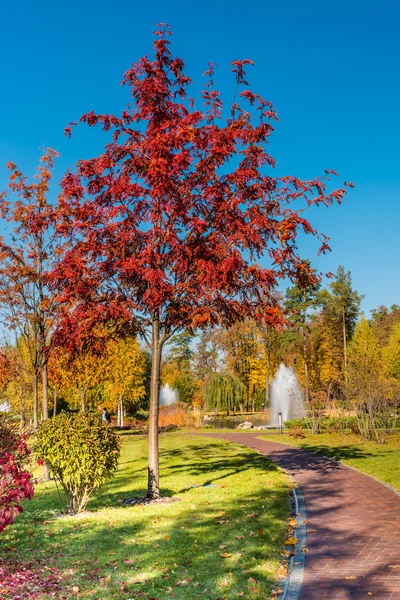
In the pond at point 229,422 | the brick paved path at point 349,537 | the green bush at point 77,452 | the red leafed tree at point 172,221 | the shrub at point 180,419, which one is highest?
the red leafed tree at point 172,221

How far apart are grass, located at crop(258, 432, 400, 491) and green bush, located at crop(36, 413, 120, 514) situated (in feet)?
20.2

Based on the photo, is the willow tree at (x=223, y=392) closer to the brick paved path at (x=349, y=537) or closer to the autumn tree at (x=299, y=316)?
the autumn tree at (x=299, y=316)

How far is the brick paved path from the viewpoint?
5.53m

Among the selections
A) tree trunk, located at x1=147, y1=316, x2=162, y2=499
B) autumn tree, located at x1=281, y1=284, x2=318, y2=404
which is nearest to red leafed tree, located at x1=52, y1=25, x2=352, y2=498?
tree trunk, located at x1=147, y1=316, x2=162, y2=499

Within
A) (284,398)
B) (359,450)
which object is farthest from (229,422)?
(359,450)

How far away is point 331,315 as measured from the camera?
58750mm

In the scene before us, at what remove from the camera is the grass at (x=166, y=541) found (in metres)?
5.62

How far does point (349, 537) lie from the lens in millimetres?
7430

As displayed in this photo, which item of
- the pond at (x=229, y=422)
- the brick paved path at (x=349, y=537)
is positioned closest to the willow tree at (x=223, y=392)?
the pond at (x=229, y=422)

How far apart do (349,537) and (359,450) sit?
11748mm

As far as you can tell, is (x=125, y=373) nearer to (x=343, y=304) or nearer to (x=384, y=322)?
(x=343, y=304)

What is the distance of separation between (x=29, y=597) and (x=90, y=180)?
7.56 m

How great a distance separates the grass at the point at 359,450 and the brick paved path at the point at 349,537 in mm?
672

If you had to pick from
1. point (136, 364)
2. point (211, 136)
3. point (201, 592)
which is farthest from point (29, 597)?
point (136, 364)
